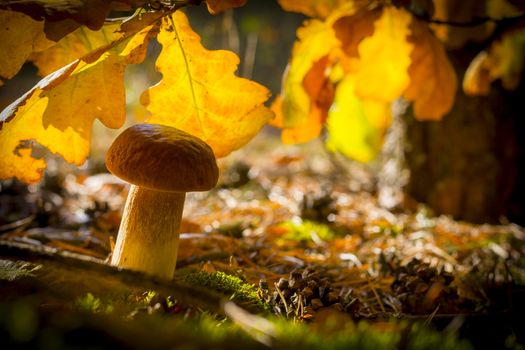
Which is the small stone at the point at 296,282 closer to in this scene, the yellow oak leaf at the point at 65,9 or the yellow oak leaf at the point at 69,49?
the yellow oak leaf at the point at 65,9

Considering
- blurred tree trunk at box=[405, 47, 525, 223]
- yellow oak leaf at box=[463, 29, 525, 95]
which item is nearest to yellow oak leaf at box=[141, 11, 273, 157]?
yellow oak leaf at box=[463, 29, 525, 95]

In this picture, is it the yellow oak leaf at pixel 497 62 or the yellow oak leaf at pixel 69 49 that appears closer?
the yellow oak leaf at pixel 69 49

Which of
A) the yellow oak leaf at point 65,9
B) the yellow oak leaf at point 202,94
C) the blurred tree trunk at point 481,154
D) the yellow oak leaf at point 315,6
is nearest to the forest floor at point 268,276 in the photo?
the blurred tree trunk at point 481,154

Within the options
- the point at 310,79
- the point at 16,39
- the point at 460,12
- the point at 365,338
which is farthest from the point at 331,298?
the point at 460,12

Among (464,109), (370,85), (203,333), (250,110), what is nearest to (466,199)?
(464,109)

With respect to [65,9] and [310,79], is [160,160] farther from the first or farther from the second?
[310,79]

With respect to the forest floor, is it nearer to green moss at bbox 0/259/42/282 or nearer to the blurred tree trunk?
green moss at bbox 0/259/42/282

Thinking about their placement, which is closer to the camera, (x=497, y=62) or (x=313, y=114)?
(x=313, y=114)
